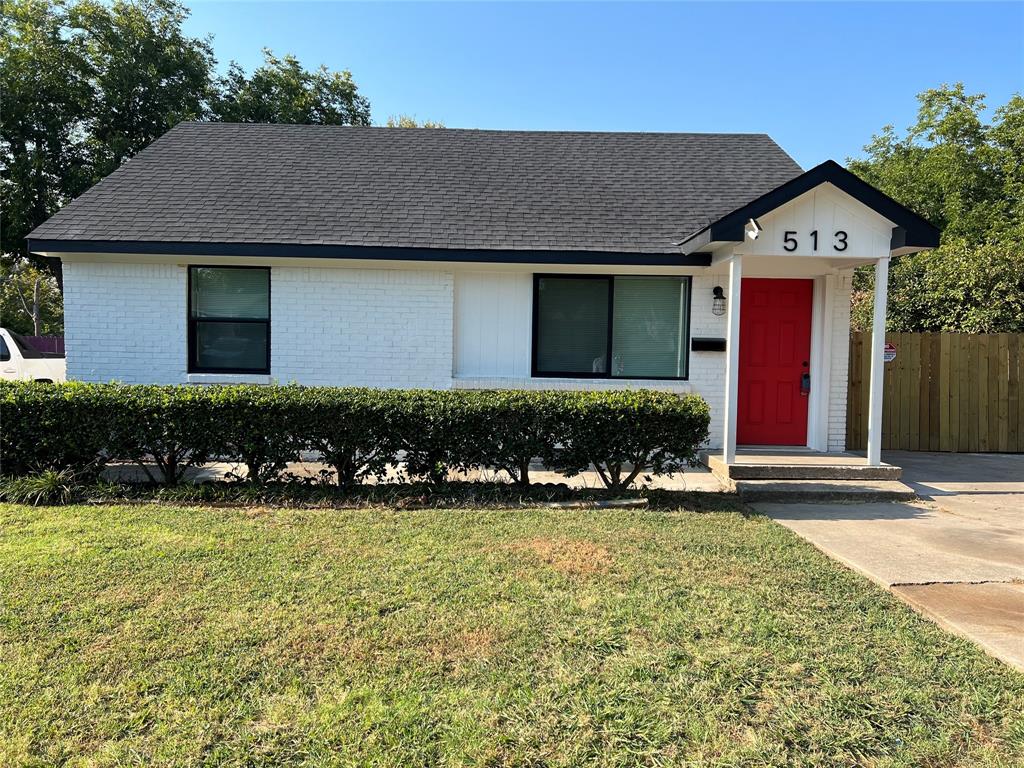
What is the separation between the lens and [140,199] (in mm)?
9219

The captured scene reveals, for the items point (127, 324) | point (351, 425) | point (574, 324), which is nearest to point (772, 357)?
point (574, 324)

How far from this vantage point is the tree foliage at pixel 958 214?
11297 mm

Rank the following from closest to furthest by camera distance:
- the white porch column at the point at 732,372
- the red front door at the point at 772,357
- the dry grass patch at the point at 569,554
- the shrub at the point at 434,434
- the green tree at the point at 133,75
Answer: the dry grass patch at the point at 569,554
the shrub at the point at 434,434
the white porch column at the point at 732,372
the red front door at the point at 772,357
the green tree at the point at 133,75

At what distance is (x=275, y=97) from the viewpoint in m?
21.1

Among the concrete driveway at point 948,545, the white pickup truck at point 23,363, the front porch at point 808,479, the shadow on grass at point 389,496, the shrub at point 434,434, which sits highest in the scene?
the white pickup truck at point 23,363

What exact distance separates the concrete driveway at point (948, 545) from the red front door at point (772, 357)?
1.73m

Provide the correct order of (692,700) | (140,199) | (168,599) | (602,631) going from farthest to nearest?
(140,199) < (168,599) < (602,631) < (692,700)

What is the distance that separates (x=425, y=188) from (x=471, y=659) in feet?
26.6

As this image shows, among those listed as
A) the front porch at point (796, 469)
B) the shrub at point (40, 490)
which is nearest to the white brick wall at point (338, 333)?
the front porch at point (796, 469)

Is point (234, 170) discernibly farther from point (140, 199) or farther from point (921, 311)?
point (921, 311)

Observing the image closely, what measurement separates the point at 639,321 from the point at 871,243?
2.95m

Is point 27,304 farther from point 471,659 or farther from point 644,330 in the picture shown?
point 471,659

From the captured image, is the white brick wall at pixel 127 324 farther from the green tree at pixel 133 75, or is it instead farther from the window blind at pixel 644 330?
the green tree at pixel 133 75

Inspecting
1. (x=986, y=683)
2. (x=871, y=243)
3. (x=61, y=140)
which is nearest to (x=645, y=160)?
(x=871, y=243)
